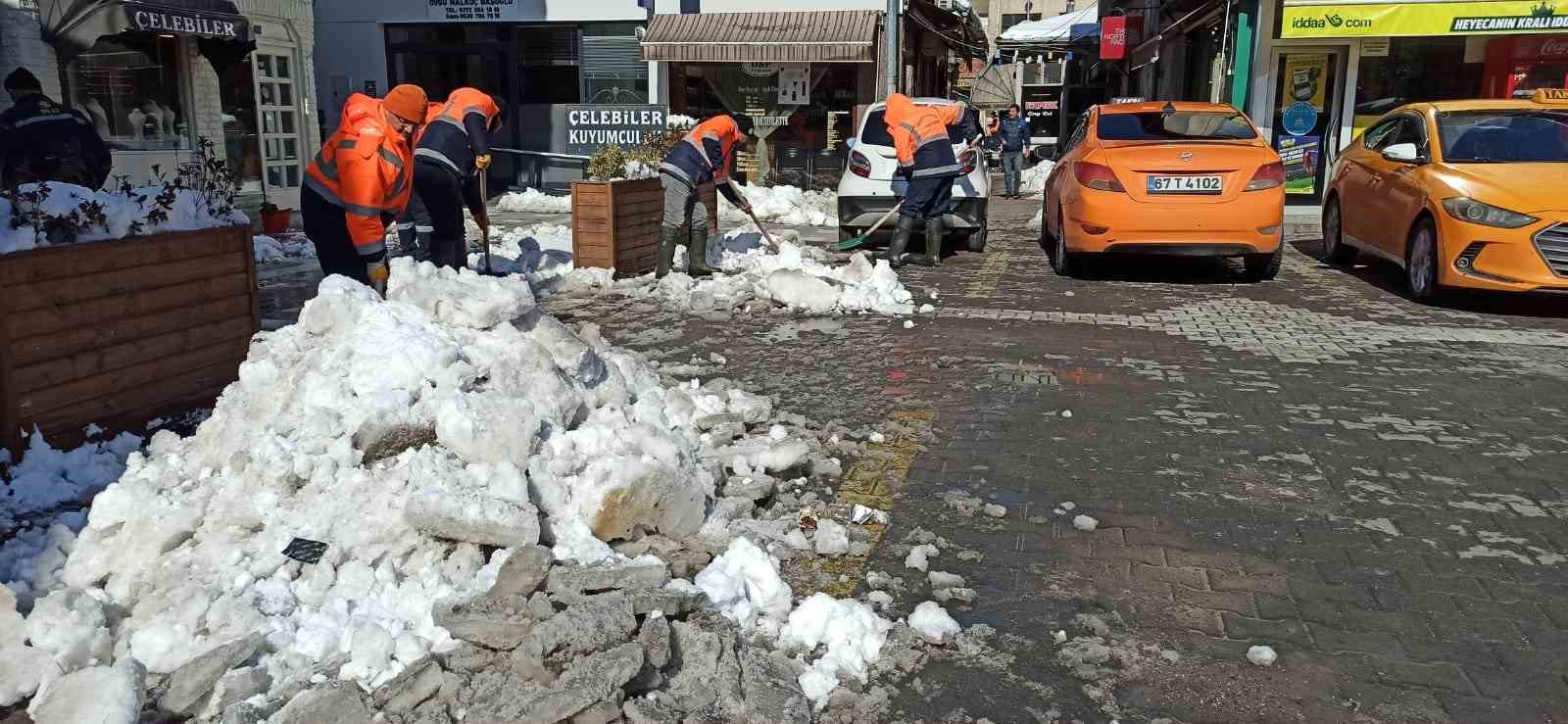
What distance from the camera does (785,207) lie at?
16844mm

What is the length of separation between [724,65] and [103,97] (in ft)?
31.5

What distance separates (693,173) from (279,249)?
4.88m

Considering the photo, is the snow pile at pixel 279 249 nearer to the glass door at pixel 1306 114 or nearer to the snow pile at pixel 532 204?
the snow pile at pixel 532 204

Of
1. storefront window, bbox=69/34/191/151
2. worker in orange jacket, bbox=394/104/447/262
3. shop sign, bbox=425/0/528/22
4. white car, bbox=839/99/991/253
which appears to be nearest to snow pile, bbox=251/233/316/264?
worker in orange jacket, bbox=394/104/447/262

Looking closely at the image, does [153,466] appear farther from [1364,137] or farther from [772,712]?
[1364,137]

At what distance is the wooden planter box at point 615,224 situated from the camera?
961 cm

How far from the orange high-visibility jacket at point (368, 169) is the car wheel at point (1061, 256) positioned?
6.22 m

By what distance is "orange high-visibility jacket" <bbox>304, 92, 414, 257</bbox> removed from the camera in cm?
577

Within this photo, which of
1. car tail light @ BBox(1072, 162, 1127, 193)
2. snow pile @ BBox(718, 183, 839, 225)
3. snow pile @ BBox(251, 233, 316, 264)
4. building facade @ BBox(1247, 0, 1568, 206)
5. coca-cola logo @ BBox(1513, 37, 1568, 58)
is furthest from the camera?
snow pile @ BBox(718, 183, 839, 225)

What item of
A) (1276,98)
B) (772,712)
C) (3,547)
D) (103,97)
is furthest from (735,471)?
(1276,98)

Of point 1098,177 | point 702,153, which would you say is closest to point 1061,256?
point 1098,177

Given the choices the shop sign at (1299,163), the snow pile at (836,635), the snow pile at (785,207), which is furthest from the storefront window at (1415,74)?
the snow pile at (836,635)

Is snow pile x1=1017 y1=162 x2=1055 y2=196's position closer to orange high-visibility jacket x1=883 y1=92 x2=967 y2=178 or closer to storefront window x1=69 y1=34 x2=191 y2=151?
orange high-visibility jacket x1=883 y1=92 x2=967 y2=178

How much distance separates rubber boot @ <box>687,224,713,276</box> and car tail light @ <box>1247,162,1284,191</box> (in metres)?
4.61
